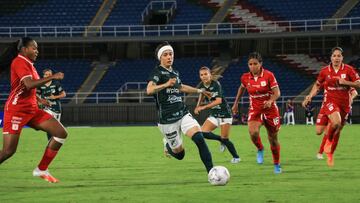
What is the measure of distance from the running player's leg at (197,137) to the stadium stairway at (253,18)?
146 feet

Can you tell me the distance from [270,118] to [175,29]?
4331 cm

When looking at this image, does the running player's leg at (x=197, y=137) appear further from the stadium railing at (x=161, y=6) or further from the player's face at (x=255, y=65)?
the stadium railing at (x=161, y=6)

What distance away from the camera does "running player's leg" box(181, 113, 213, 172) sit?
13.2 meters

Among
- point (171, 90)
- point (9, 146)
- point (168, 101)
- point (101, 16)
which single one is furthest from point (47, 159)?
point (101, 16)

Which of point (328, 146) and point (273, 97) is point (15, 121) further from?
point (328, 146)

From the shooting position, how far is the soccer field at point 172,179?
11312 millimetres

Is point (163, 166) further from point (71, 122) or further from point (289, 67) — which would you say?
point (289, 67)

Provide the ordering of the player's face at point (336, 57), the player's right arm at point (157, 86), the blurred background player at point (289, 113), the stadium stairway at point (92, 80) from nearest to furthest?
the player's right arm at point (157, 86) < the player's face at point (336, 57) < the blurred background player at point (289, 113) < the stadium stairway at point (92, 80)

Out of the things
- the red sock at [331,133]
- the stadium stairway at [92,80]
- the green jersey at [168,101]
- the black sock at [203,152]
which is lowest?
the stadium stairway at [92,80]

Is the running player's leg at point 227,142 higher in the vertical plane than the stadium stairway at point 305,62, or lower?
higher

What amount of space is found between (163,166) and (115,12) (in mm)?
43842

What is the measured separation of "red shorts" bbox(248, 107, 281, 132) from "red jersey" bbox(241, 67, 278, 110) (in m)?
0.10

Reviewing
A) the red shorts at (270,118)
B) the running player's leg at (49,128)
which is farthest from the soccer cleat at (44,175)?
the red shorts at (270,118)

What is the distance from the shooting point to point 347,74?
1755 centimetres
